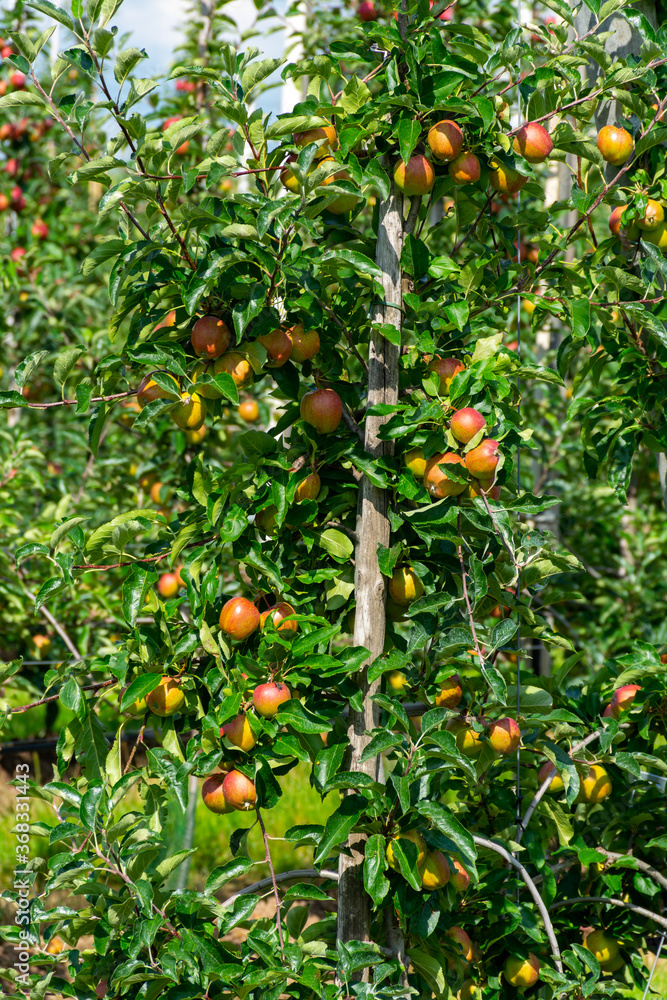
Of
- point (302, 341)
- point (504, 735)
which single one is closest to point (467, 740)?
point (504, 735)

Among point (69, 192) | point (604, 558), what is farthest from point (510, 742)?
point (69, 192)

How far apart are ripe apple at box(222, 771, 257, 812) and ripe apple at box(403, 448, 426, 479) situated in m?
0.49

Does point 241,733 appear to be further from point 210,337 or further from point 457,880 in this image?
point 210,337

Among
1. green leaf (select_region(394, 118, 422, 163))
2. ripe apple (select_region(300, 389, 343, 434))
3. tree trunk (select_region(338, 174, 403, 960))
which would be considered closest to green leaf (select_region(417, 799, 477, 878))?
tree trunk (select_region(338, 174, 403, 960))

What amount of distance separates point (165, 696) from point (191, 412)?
1.37ft

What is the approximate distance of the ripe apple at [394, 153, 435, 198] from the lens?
122cm

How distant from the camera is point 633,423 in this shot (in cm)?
162

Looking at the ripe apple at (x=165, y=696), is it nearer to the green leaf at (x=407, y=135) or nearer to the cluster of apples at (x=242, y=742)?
the cluster of apples at (x=242, y=742)

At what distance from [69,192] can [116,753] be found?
4.53 metres

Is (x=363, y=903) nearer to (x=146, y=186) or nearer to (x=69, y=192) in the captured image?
(x=146, y=186)

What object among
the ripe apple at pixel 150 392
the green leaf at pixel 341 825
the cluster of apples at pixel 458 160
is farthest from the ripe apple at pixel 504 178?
the green leaf at pixel 341 825

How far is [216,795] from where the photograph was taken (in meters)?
1.17

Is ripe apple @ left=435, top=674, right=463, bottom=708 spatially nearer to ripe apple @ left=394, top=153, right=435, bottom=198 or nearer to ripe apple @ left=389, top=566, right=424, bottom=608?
ripe apple @ left=389, top=566, right=424, bottom=608

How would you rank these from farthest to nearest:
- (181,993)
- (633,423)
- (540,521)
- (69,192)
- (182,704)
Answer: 1. (69,192)
2. (540,521)
3. (633,423)
4. (182,704)
5. (181,993)
